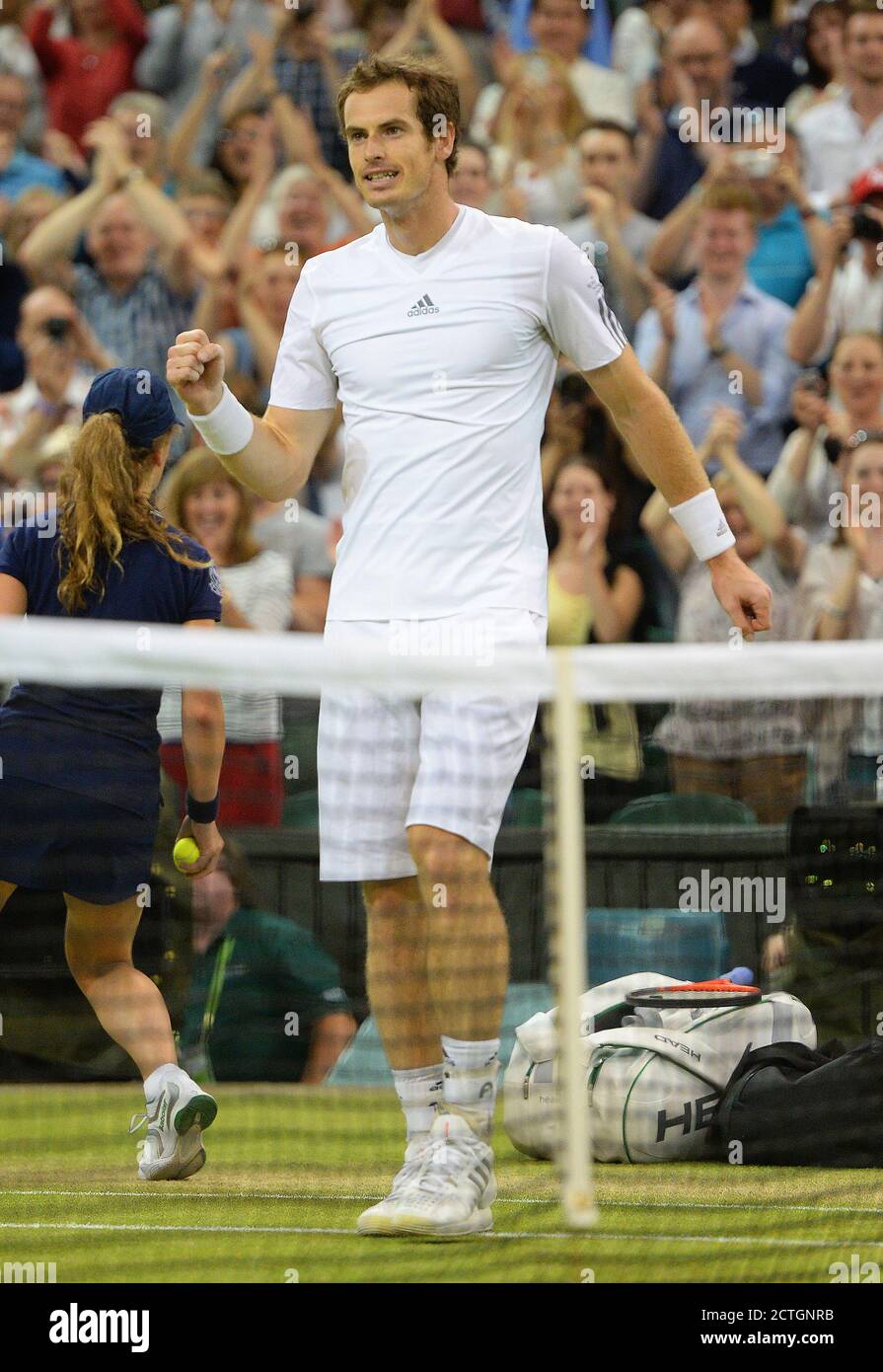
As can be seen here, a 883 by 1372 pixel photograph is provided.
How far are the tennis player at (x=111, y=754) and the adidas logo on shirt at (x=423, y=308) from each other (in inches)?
30.6

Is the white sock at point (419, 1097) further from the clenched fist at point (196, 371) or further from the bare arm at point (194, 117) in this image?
the bare arm at point (194, 117)

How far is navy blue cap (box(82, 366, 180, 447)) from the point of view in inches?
184

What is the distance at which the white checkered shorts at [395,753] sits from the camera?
4.00 meters

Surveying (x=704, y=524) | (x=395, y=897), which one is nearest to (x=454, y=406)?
(x=704, y=524)

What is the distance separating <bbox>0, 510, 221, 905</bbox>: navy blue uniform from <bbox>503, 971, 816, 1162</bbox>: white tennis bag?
1.09 metres

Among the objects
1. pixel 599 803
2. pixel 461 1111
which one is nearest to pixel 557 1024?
pixel 461 1111

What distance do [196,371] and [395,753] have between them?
0.90 m

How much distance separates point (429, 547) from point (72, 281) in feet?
18.5

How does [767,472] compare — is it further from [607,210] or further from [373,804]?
[373,804]

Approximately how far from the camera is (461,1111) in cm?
401

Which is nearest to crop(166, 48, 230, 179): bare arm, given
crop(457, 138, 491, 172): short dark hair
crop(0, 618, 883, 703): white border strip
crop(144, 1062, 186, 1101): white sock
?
crop(457, 138, 491, 172): short dark hair

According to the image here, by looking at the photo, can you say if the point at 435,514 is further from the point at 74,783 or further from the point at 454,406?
the point at 74,783

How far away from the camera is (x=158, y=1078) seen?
4.36m
